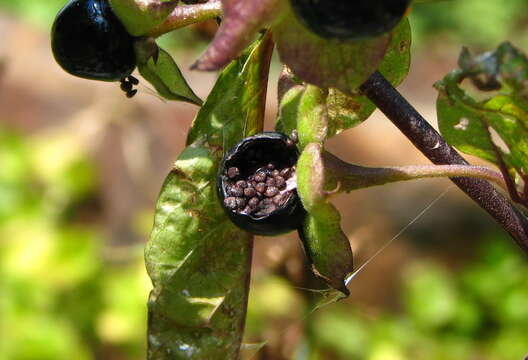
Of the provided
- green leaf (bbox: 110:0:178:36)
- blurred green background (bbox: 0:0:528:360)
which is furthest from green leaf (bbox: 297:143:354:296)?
blurred green background (bbox: 0:0:528:360)

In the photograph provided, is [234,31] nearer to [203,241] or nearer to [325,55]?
[325,55]

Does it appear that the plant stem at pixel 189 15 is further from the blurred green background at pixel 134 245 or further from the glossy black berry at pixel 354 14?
the blurred green background at pixel 134 245

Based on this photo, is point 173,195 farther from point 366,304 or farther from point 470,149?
point 366,304

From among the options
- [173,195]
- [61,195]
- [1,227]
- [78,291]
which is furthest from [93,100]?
[173,195]

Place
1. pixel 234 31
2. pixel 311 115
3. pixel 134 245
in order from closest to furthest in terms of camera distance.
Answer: pixel 234 31, pixel 311 115, pixel 134 245

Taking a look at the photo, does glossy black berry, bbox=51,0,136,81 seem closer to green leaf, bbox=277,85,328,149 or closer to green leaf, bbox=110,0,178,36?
green leaf, bbox=110,0,178,36

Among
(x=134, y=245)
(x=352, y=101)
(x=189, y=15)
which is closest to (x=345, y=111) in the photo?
(x=352, y=101)
